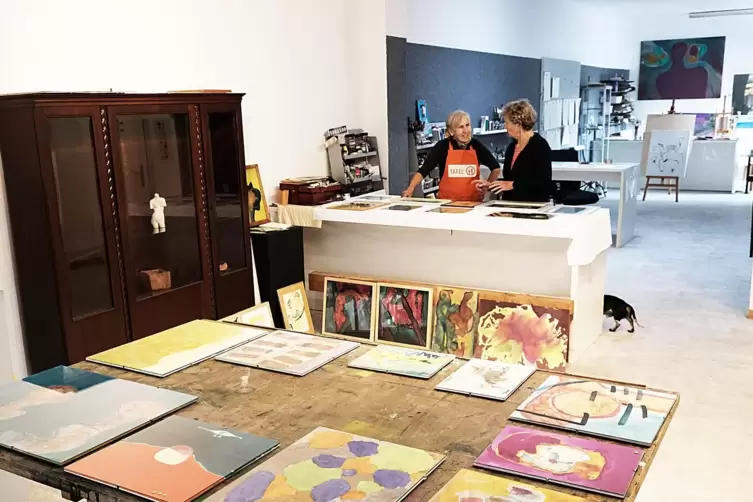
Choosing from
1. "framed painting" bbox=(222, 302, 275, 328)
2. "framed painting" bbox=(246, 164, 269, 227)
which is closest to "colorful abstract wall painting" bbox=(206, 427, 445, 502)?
"framed painting" bbox=(222, 302, 275, 328)

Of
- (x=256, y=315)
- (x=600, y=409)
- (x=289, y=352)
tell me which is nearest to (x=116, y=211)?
(x=256, y=315)

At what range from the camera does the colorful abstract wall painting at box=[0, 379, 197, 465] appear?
1752mm

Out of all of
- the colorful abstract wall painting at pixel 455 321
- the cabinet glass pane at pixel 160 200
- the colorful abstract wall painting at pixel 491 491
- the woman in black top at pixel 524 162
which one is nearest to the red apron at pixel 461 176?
→ the woman in black top at pixel 524 162

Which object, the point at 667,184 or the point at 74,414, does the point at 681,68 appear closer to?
the point at 667,184

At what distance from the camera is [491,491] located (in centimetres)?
151

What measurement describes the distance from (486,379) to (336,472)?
70 cm

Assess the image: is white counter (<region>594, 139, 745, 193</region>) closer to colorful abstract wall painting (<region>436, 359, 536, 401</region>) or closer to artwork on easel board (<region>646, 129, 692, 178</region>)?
artwork on easel board (<region>646, 129, 692, 178</region>)

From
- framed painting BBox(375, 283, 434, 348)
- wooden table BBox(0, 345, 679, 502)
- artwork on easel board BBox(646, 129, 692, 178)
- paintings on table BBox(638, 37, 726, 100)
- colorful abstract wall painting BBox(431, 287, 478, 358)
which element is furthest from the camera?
paintings on table BBox(638, 37, 726, 100)

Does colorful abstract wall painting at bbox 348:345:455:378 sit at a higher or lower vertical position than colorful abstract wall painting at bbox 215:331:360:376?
lower

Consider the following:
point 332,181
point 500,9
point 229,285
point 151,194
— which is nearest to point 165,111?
point 151,194

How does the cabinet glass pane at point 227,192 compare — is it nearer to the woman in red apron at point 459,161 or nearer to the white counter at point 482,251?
the white counter at point 482,251

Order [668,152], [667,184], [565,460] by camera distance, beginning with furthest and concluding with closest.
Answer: [667,184] < [668,152] < [565,460]

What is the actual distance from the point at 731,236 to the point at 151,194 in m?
7.30

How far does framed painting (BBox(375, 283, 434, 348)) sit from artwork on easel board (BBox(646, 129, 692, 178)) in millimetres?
8667
